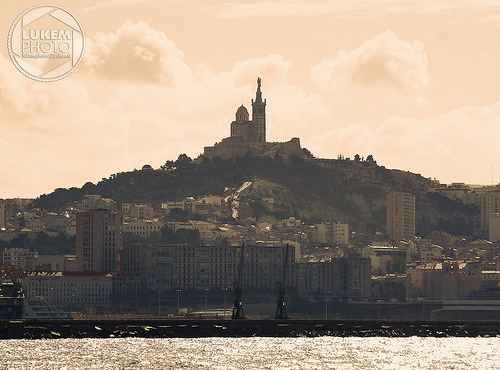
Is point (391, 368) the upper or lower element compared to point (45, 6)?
lower

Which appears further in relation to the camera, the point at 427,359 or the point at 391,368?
the point at 427,359

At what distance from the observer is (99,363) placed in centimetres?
18362

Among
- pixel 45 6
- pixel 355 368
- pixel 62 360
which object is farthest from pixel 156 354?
pixel 45 6

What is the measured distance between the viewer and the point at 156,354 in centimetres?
19912

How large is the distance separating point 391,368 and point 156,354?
1240 inches

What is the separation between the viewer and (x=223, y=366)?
181125mm

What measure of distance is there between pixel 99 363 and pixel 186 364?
955 centimetres

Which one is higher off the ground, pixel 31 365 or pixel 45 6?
pixel 45 6

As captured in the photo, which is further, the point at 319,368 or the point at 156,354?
the point at 156,354

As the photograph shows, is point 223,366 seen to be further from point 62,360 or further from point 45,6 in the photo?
point 45,6

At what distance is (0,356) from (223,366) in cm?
→ 2790

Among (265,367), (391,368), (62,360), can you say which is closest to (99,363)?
(62,360)

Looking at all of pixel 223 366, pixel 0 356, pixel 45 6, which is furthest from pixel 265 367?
pixel 45 6

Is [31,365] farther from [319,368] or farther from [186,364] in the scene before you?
[319,368]
